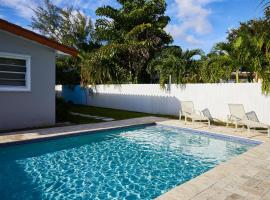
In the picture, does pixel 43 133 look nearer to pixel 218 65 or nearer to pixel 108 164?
pixel 108 164

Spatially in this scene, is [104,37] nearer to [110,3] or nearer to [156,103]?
[110,3]

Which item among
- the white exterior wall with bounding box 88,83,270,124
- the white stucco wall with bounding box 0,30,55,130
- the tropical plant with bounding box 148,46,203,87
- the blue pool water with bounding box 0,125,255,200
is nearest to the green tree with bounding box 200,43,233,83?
the white exterior wall with bounding box 88,83,270,124

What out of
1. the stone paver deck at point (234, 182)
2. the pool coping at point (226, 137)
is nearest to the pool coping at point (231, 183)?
the stone paver deck at point (234, 182)

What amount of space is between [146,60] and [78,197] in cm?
1742

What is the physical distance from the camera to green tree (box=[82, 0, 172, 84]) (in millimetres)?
21516

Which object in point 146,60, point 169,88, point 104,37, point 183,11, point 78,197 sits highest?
point 183,11

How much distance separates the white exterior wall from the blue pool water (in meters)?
3.37

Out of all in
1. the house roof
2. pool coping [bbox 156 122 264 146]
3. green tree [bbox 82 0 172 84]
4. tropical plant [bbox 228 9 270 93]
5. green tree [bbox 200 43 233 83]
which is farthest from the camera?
green tree [bbox 82 0 172 84]

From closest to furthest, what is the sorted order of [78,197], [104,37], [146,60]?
[78,197], [146,60], [104,37]

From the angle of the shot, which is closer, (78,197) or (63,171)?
(78,197)

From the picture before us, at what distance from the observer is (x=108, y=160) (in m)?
8.22

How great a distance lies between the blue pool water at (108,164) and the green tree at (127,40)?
11.0 metres

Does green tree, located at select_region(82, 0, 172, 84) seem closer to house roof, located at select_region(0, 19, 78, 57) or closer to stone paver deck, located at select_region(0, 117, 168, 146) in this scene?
house roof, located at select_region(0, 19, 78, 57)

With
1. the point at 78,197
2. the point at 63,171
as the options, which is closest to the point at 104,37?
the point at 63,171
